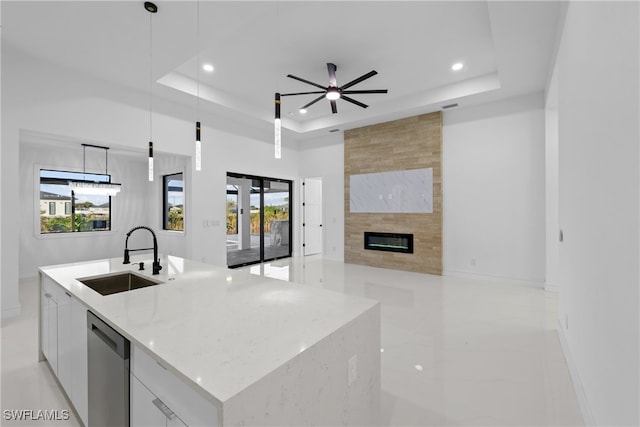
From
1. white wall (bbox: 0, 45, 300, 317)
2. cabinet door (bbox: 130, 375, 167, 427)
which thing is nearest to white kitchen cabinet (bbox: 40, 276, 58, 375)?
cabinet door (bbox: 130, 375, 167, 427)

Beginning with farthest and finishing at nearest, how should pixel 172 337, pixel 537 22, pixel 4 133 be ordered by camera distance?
pixel 4 133, pixel 537 22, pixel 172 337

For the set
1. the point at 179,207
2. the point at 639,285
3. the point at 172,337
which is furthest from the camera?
the point at 179,207

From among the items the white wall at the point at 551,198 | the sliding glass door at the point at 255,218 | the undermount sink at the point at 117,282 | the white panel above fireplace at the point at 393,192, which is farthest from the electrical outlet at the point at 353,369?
the sliding glass door at the point at 255,218

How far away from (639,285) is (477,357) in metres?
1.82

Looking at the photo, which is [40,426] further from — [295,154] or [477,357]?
[295,154]

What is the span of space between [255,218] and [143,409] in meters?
5.93


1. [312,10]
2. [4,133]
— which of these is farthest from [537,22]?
[4,133]

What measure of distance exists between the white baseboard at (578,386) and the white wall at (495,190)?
2.47 m

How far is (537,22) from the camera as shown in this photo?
2979mm

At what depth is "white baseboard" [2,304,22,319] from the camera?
353 cm

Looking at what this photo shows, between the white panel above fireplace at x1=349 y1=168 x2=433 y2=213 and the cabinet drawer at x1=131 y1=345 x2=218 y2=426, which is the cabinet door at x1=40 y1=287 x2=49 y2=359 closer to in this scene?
the cabinet drawer at x1=131 y1=345 x2=218 y2=426

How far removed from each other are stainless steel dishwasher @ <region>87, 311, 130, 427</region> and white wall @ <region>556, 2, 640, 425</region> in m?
2.05

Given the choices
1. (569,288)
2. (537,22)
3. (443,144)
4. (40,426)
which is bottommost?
(40,426)

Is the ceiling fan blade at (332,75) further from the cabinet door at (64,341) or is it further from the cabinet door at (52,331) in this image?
the cabinet door at (52,331)
